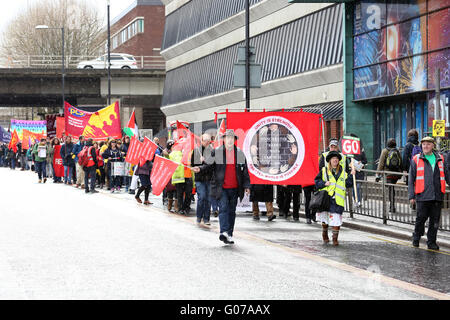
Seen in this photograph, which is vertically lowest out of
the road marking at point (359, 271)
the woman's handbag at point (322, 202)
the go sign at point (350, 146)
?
the road marking at point (359, 271)

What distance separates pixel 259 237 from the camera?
14.8 meters

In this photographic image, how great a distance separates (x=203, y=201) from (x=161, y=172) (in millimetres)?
3436

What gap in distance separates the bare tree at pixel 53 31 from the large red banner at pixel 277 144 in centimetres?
6321

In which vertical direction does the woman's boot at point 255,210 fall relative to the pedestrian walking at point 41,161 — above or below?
below

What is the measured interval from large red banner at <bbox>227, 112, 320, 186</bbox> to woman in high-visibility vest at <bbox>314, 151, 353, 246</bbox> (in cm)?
412

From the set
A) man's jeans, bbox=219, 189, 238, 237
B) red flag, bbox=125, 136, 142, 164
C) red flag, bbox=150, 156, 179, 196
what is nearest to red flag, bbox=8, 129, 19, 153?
red flag, bbox=125, 136, 142, 164

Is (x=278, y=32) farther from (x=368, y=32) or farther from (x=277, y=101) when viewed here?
(x=368, y=32)

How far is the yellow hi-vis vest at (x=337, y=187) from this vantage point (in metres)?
13.8

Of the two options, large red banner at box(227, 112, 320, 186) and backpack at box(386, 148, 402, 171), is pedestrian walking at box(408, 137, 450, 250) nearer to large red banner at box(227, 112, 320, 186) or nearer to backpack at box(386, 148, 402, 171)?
large red banner at box(227, 112, 320, 186)

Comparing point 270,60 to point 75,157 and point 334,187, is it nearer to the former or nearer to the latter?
point 75,157

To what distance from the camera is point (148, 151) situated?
23250 millimetres

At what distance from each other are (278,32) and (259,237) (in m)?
25.5

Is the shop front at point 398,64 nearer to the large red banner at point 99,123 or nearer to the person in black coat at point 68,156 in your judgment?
the large red banner at point 99,123

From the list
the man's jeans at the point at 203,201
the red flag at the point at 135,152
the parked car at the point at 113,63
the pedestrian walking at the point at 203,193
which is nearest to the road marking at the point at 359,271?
the pedestrian walking at the point at 203,193
